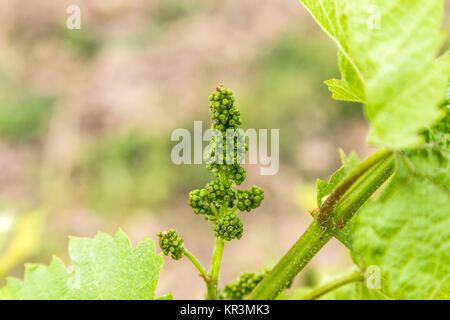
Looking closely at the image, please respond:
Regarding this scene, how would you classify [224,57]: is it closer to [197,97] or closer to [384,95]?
[197,97]

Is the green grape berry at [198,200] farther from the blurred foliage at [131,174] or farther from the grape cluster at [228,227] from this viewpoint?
the blurred foliage at [131,174]

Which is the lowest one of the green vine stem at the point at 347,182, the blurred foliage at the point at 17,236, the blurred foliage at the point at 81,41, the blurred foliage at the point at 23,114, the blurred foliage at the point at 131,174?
the green vine stem at the point at 347,182

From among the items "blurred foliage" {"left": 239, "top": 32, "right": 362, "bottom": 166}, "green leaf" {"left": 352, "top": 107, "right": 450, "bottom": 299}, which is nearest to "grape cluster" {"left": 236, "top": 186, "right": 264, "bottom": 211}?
"green leaf" {"left": 352, "top": 107, "right": 450, "bottom": 299}

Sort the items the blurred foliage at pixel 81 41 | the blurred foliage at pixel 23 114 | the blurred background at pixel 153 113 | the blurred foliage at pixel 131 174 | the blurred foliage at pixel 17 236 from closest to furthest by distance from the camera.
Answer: the blurred foliage at pixel 17 236 < the blurred background at pixel 153 113 < the blurred foliage at pixel 131 174 < the blurred foliage at pixel 23 114 < the blurred foliage at pixel 81 41

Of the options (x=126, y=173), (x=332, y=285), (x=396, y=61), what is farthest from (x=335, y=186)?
(x=126, y=173)

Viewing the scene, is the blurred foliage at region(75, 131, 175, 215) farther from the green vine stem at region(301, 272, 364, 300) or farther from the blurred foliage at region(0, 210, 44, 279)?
the green vine stem at region(301, 272, 364, 300)

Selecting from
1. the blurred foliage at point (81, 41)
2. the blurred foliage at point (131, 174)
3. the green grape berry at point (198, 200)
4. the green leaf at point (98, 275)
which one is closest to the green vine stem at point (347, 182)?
the green grape berry at point (198, 200)
